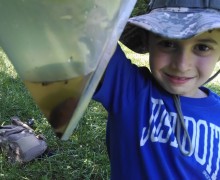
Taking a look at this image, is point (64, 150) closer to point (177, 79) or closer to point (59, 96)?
point (177, 79)

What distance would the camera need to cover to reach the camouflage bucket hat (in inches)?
36.0

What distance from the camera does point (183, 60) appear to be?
3.32 feet

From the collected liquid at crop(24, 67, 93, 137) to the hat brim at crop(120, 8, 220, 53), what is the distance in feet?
1.34

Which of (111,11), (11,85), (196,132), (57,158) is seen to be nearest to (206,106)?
(196,132)

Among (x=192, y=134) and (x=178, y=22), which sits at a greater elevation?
(x=178, y=22)

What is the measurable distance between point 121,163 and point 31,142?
1056 millimetres

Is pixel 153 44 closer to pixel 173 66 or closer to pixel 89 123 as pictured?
pixel 173 66

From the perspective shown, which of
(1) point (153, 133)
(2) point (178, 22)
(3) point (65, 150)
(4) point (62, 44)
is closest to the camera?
(4) point (62, 44)

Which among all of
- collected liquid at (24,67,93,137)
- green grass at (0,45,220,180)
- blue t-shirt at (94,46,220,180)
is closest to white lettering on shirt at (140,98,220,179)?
blue t-shirt at (94,46,220,180)

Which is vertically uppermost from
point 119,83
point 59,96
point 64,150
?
point 59,96

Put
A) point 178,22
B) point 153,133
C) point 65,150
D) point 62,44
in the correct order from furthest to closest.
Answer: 1. point 65,150
2. point 153,133
3. point 178,22
4. point 62,44

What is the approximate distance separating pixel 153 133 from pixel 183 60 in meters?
0.22

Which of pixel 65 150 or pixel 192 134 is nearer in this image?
pixel 192 134

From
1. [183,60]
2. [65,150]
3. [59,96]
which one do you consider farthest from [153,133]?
[65,150]
